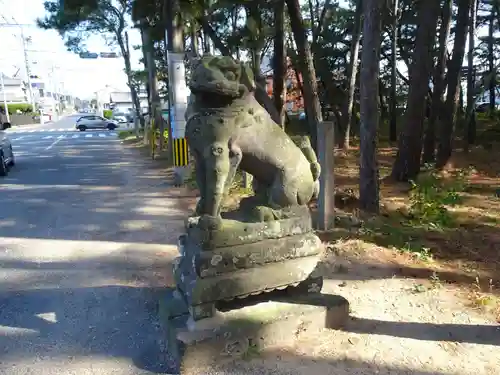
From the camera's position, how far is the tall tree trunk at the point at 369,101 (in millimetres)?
5875

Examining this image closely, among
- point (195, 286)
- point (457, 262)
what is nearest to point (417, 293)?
point (457, 262)

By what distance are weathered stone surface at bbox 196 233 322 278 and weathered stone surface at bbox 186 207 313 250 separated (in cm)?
3

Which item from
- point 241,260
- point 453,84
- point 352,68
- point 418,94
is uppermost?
point 352,68

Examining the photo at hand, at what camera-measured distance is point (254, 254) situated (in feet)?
9.54

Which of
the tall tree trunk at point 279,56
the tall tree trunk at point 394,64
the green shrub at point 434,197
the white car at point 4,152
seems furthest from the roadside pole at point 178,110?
the tall tree trunk at point 394,64

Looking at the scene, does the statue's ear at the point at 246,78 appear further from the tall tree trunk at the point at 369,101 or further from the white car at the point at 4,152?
the white car at the point at 4,152

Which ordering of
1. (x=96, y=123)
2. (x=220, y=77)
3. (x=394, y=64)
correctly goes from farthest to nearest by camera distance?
(x=96, y=123), (x=394, y=64), (x=220, y=77)

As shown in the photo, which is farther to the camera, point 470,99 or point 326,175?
point 470,99

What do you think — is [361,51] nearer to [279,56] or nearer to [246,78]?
[279,56]

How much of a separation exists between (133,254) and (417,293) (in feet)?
9.99

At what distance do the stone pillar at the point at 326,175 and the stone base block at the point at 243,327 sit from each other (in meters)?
2.30

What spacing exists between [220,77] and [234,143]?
0.44m

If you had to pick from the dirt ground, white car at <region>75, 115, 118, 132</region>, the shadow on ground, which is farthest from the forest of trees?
white car at <region>75, 115, 118, 132</region>

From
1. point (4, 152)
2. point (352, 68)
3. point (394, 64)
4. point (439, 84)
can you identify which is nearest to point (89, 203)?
point (4, 152)
